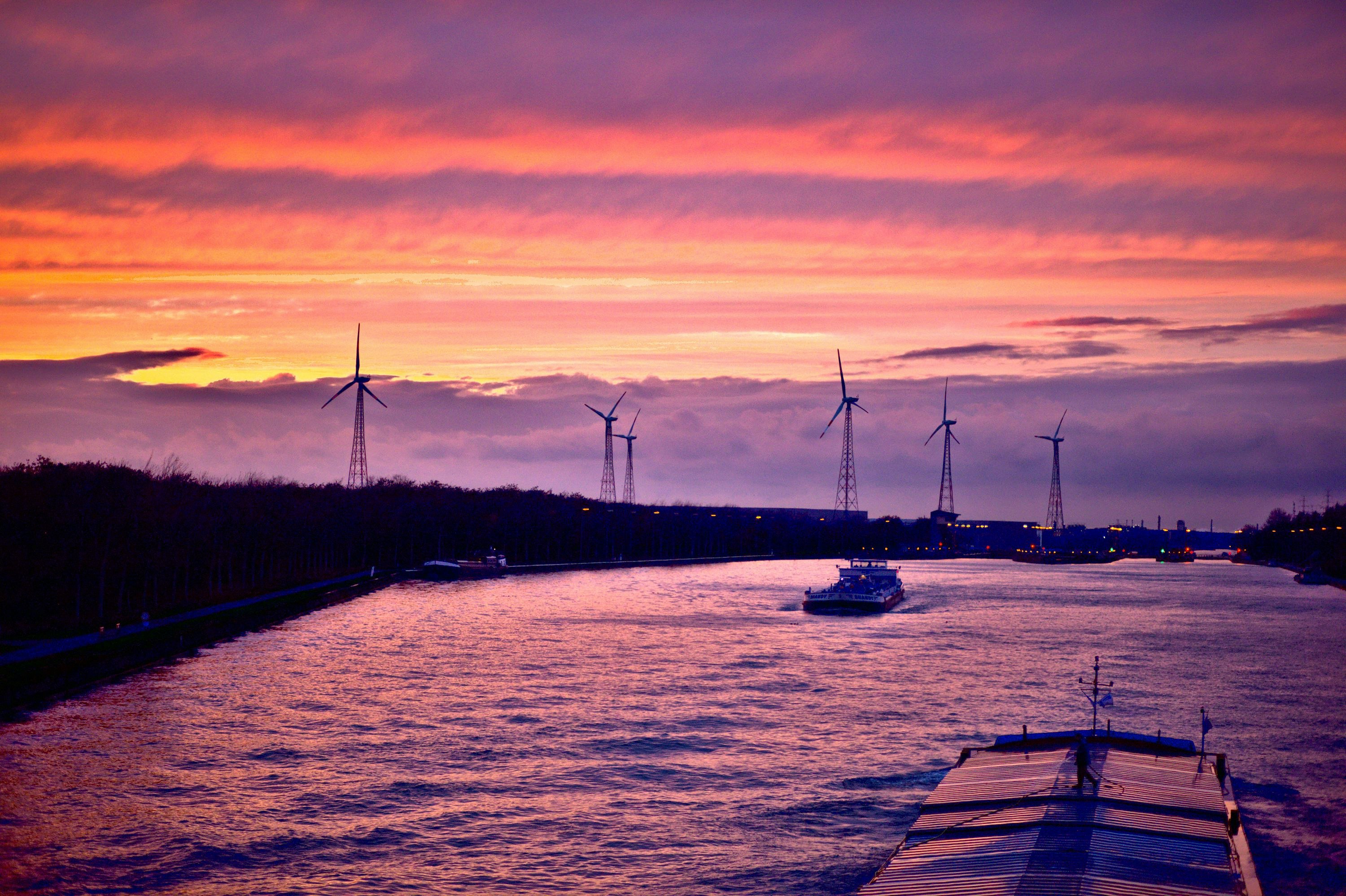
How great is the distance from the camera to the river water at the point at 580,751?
28.2m

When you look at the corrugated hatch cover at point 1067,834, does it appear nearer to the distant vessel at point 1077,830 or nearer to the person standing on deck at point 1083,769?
the distant vessel at point 1077,830

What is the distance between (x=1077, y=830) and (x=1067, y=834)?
1.64 ft

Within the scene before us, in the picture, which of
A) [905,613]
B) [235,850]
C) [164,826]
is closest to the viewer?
[235,850]

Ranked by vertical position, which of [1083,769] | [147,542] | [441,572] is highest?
[147,542]

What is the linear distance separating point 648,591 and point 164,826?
3914 inches

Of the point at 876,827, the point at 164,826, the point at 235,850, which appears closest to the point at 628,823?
the point at 876,827

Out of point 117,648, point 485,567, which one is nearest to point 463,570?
point 485,567

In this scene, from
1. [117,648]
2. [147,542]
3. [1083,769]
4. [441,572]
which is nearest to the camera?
[1083,769]

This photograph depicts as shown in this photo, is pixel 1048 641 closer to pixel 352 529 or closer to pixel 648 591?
pixel 648 591

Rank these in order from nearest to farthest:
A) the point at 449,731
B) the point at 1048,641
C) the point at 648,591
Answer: the point at 449,731 < the point at 1048,641 < the point at 648,591

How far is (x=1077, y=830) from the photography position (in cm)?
2586

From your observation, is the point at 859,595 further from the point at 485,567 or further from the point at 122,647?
the point at 122,647

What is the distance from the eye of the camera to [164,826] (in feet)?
100.0

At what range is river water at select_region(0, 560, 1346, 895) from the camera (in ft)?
92.4
